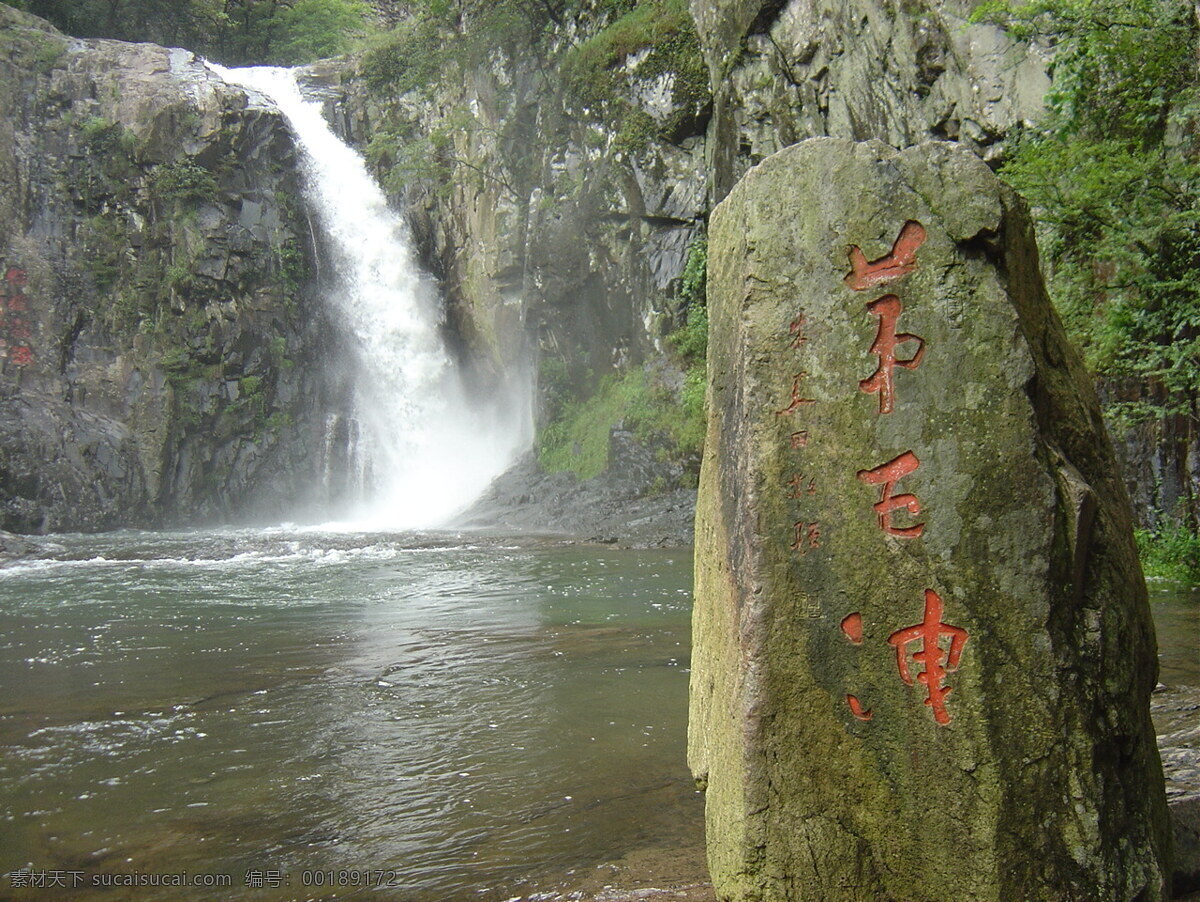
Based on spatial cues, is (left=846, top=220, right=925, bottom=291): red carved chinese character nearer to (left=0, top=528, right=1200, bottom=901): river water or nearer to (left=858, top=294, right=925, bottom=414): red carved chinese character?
(left=858, top=294, right=925, bottom=414): red carved chinese character

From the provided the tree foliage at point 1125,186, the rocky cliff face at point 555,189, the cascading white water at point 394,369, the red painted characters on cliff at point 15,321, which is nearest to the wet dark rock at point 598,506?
the rocky cliff face at point 555,189

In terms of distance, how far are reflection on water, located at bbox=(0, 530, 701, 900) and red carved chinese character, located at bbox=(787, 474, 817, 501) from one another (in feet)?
4.95

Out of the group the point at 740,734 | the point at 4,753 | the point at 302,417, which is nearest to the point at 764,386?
the point at 740,734

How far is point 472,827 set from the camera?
3543mm

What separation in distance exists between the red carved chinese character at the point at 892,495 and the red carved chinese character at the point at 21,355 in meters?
21.4

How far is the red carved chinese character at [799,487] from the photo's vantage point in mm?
2545

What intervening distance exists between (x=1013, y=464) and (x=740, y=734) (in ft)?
3.31

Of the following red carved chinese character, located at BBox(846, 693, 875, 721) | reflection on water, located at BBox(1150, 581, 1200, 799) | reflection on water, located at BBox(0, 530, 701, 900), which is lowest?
reflection on water, located at BBox(0, 530, 701, 900)

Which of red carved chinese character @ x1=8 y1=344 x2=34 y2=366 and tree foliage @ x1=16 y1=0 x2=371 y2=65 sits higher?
tree foliage @ x1=16 y1=0 x2=371 y2=65

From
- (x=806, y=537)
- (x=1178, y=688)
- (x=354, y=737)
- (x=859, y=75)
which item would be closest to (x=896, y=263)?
(x=806, y=537)

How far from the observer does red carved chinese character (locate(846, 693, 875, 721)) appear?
2.45m

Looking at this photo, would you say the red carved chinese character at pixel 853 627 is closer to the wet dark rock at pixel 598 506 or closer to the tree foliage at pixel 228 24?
the wet dark rock at pixel 598 506

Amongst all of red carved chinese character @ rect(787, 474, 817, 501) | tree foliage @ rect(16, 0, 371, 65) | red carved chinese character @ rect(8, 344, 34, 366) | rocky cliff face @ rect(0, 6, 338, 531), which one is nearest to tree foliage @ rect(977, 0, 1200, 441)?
red carved chinese character @ rect(787, 474, 817, 501)

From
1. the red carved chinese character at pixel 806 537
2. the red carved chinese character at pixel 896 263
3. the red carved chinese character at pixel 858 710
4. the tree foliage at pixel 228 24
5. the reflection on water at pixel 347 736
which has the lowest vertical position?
the reflection on water at pixel 347 736
